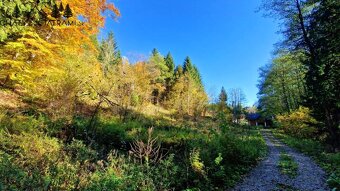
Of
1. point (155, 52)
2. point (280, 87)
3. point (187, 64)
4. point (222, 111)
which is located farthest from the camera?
point (187, 64)

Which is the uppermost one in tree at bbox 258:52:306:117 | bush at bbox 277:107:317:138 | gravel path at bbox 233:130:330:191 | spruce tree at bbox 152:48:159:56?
spruce tree at bbox 152:48:159:56

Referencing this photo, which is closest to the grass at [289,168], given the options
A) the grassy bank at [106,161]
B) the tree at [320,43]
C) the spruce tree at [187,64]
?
the grassy bank at [106,161]

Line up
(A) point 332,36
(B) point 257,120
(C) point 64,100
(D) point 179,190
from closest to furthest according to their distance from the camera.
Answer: (D) point 179,190
(C) point 64,100
(A) point 332,36
(B) point 257,120

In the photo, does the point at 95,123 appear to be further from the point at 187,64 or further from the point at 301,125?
the point at 187,64

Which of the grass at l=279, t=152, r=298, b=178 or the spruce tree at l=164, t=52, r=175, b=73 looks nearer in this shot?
the grass at l=279, t=152, r=298, b=178

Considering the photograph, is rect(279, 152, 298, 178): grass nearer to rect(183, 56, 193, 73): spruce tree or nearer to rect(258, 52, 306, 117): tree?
rect(258, 52, 306, 117): tree

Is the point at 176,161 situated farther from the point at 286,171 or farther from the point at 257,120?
the point at 257,120

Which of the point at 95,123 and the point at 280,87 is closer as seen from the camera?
the point at 95,123

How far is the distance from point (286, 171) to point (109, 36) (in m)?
36.7

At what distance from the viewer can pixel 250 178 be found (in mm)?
8047

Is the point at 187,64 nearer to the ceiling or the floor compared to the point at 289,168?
nearer to the ceiling

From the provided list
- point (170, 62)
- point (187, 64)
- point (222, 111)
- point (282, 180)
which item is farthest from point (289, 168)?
point (187, 64)

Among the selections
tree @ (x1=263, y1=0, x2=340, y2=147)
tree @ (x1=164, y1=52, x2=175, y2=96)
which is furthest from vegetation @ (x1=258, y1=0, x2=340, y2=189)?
tree @ (x1=164, y1=52, x2=175, y2=96)

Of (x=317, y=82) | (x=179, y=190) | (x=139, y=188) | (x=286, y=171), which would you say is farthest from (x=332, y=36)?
(x=139, y=188)
